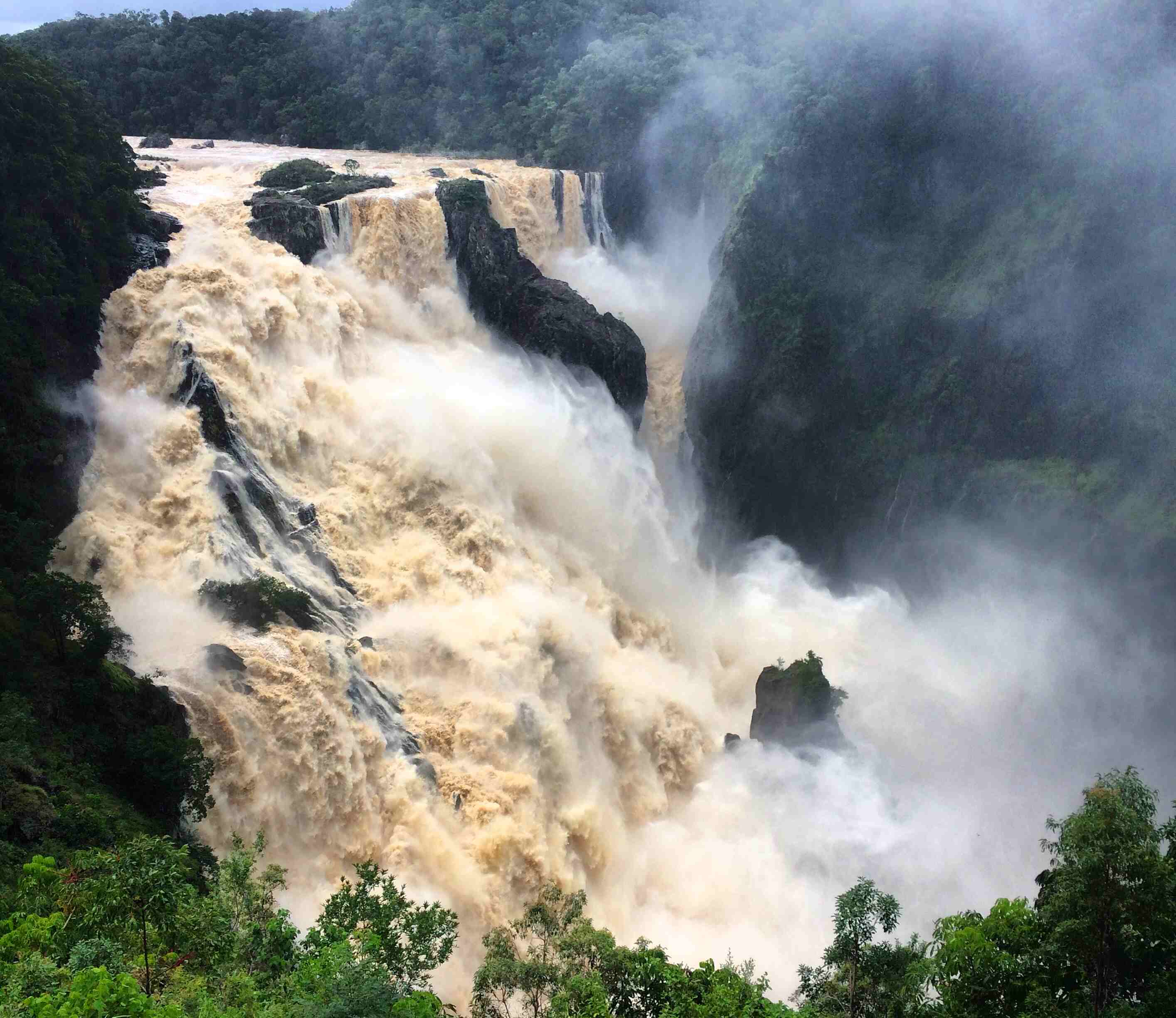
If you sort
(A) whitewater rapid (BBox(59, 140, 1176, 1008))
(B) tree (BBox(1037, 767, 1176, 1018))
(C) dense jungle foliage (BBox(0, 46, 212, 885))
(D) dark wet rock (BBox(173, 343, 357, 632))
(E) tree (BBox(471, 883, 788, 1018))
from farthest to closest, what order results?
(D) dark wet rock (BBox(173, 343, 357, 632)), (A) whitewater rapid (BBox(59, 140, 1176, 1008)), (C) dense jungle foliage (BBox(0, 46, 212, 885)), (E) tree (BBox(471, 883, 788, 1018)), (B) tree (BBox(1037, 767, 1176, 1018))

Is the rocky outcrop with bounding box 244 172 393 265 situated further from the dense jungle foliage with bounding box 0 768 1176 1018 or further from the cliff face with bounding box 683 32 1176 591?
the dense jungle foliage with bounding box 0 768 1176 1018

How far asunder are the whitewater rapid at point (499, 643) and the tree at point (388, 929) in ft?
14.2

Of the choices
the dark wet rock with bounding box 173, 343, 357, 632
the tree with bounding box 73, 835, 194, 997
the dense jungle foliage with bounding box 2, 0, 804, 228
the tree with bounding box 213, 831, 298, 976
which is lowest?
the tree with bounding box 73, 835, 194, 997

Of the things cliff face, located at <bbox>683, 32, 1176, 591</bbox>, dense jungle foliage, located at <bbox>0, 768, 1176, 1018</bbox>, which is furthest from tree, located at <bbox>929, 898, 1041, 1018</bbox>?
cliff face, located at <bbox>683, 32, 1176, 591</bbox>

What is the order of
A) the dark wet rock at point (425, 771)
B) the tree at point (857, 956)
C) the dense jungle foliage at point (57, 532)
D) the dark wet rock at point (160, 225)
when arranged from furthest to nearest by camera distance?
the dark wet rock at point (160, 225), the dark wet rock at point (425, 771), the dense jungle foliage at point (57, 532), the tree at point (857, 956)

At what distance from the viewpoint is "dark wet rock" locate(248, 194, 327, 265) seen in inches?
1271

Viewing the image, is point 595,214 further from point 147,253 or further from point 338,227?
point 147,253

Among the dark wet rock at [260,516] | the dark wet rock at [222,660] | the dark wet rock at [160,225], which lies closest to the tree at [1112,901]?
the dark wet rock at [222,660]

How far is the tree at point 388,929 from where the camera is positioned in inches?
548

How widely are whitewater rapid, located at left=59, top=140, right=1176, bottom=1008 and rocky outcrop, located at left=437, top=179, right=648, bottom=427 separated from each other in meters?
0.76

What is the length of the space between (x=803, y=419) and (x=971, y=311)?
6554mm

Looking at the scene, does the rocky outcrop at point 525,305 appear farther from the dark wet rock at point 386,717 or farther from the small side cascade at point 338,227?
the dark wet rock at point 386,717

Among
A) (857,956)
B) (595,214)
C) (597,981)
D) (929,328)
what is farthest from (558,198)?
(597,981)

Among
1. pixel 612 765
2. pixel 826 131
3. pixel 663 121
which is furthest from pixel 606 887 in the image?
pixel 663 121
